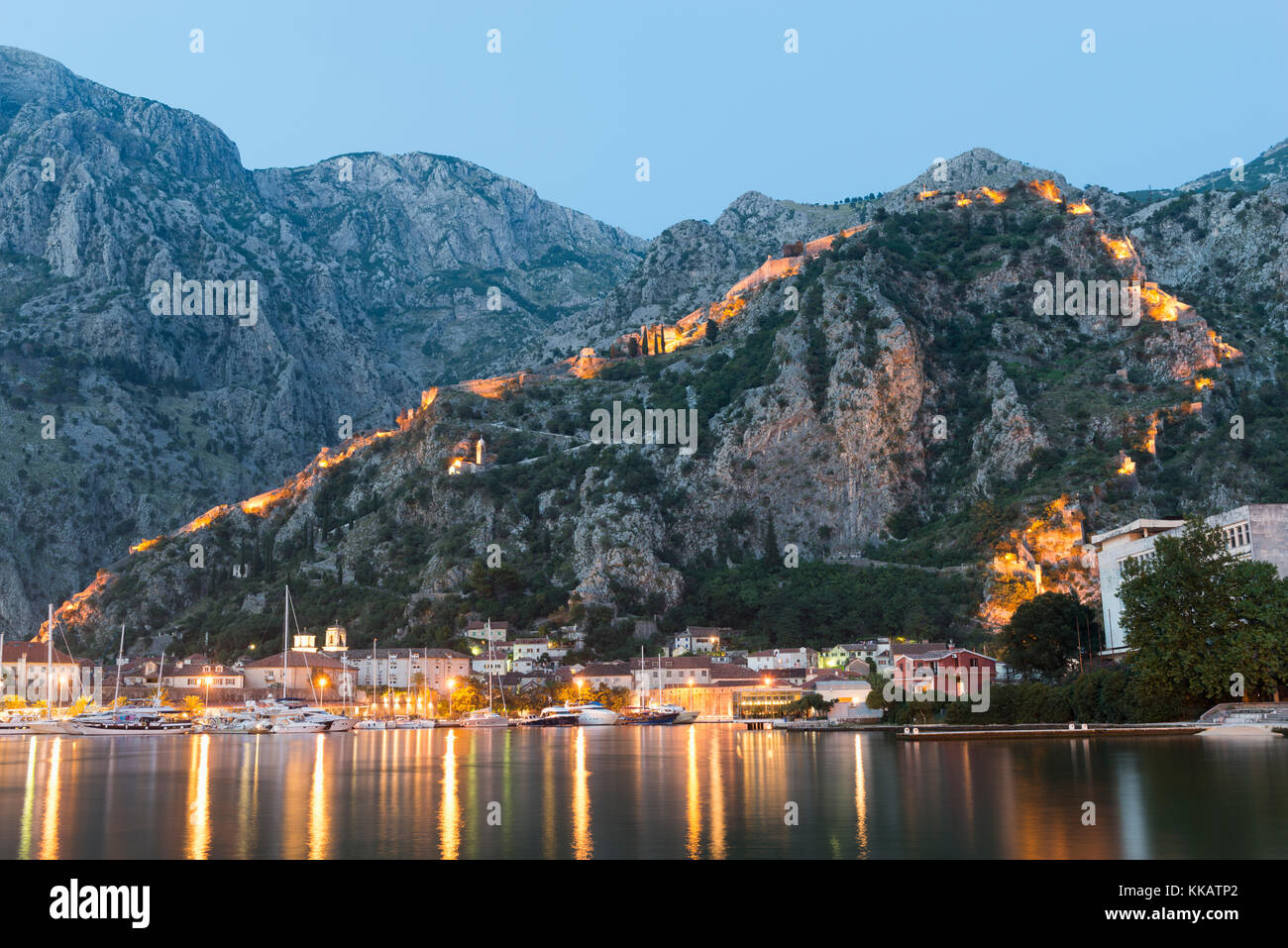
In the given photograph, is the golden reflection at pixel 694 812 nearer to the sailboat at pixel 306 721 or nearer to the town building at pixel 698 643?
the sailboat at pixel 306 721

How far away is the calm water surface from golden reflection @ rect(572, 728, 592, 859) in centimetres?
10

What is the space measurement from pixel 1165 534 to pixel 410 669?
9112 cm

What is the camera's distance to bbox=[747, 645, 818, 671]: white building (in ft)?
437

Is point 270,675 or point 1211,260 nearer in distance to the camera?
point 270,675

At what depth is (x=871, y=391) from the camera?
155 metres

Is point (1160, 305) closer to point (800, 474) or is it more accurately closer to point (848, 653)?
point (800, 474)

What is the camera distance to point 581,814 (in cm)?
3462

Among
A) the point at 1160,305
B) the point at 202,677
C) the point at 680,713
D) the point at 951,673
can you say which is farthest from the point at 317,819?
the point at 1160,305

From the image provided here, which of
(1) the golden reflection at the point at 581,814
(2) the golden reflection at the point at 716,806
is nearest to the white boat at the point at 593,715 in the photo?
(2) the golden reflection at the point at 716,806

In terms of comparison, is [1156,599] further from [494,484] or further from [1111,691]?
[494,484]

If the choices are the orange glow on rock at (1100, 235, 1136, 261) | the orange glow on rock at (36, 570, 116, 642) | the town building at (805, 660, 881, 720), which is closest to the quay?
the town building at (805, 660, 881, 720)

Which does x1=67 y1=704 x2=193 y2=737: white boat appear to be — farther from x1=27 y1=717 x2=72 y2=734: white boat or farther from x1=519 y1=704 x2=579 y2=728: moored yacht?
x1=519 y1=704 x2=579 y2=728: moored yacht

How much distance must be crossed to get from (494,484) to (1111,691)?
109500mm
